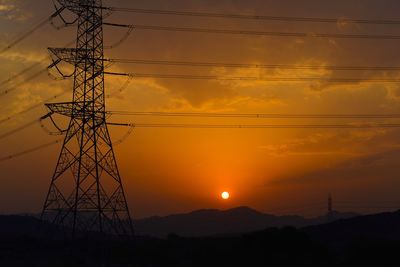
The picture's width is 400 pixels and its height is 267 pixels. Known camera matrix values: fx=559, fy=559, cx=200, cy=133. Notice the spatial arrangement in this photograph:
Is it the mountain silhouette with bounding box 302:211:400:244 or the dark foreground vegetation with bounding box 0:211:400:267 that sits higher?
the mountain silhouette with bounding box 302:211:400:244

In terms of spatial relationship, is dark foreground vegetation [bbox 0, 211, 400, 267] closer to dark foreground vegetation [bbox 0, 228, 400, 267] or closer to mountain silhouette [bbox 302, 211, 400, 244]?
dark foreground vegetation [bbox 0, 228, 400, 267]

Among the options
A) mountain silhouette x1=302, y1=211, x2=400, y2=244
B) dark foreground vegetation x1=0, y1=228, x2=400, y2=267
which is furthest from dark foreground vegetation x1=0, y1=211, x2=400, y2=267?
mountain silhouette x1=302, y1=211, x2=400, y2=244

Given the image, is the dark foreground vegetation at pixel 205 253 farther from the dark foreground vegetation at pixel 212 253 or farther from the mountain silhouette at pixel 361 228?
the mountain silhouette at pixel 361 228

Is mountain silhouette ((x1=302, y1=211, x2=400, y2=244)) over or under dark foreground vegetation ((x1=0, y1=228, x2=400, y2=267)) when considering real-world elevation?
over

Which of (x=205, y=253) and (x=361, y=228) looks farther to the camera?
(x=361, y=228)

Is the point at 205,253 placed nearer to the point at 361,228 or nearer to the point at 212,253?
the point at 212,253

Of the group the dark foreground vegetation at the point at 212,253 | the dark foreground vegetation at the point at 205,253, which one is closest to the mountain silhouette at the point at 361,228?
the dark foreground vegetation at the point at 205,253

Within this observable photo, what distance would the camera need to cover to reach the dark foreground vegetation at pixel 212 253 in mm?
40844

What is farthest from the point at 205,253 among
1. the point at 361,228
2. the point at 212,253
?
the point at 361,228

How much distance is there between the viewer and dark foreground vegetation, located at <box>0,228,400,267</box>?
40844 mm

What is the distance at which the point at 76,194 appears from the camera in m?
47.2

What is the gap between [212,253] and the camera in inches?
1763

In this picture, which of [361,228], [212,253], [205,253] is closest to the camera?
[212,253]

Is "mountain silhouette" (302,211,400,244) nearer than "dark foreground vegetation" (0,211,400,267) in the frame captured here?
No
